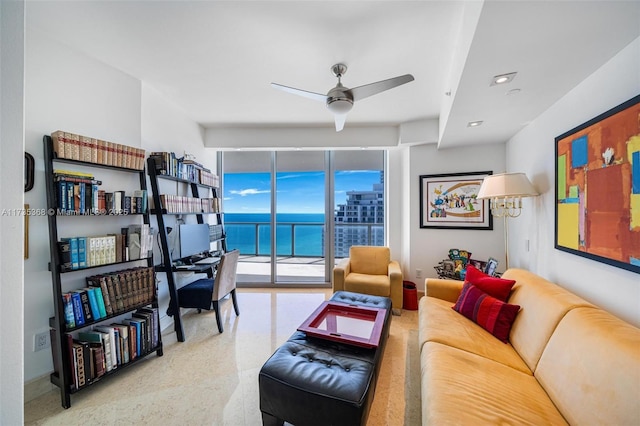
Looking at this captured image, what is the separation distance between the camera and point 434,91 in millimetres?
2518

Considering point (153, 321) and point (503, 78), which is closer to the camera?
point (503, 78)

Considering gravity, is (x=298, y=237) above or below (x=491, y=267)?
above

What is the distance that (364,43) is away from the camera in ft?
5.89

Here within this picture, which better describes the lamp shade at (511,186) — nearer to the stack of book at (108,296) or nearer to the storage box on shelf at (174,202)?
the storage box on shelf at (174,202)

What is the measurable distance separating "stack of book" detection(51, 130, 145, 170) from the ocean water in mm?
2280

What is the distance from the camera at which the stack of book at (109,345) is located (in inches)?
64.8

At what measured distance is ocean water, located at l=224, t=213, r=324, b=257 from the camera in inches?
168

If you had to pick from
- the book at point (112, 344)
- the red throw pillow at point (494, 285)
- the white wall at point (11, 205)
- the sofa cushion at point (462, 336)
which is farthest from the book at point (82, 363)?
the red throw pillow at point (494, 285)

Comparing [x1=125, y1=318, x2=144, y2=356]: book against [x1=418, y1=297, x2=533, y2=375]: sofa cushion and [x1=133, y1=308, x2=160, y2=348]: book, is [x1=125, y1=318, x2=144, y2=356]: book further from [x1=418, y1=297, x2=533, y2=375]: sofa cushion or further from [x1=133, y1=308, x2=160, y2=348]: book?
[x1=418, y1=297, x2=533, y2=375]: sofa cushion

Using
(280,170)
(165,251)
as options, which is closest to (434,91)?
(280,170)

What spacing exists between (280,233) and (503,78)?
12.0 ft

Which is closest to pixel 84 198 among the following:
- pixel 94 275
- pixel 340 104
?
pixel 94 275

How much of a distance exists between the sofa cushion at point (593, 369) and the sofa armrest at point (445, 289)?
971mm

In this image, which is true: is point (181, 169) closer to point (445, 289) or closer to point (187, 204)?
point (187, 204)
